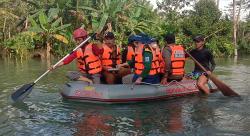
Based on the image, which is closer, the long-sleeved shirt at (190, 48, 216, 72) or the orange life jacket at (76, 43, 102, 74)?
the orange life jacket at (76, 43, 102, 74)

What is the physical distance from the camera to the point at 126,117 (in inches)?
281

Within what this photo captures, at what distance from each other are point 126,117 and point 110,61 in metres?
1.95

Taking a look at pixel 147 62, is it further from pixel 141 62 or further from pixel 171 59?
pixel 171 59

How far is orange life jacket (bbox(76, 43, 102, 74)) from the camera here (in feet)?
26.9

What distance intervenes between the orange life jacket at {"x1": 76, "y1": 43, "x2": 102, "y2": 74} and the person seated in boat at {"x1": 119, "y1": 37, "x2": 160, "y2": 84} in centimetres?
73

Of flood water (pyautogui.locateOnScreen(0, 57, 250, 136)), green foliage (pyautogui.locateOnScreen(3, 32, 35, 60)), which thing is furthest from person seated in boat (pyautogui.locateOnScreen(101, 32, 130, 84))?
green foliage (pyautogui.locateOnScreen(3, 32, 35, 60))

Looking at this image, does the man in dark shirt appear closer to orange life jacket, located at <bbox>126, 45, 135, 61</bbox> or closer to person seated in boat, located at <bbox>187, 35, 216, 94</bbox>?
person seated in boat, located at <bbox>187, 35, 216, 94</bbox>

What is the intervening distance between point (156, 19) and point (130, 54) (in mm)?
16535

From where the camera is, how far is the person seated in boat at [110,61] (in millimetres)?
8711

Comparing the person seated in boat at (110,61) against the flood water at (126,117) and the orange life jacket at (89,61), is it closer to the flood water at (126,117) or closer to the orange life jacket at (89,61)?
the orange life jacket at (89,61)

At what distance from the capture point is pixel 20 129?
6.29 m

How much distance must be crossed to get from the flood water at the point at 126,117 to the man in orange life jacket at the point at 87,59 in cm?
57

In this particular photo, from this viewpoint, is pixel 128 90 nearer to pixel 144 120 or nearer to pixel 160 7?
pixel 144 120

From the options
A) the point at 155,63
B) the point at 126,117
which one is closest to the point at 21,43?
the point at 155,63
